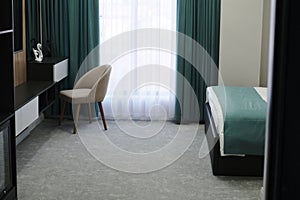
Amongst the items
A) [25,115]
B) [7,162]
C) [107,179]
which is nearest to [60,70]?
[25,115]

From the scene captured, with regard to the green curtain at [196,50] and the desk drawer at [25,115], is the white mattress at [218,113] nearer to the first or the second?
the green curtain at [196,50]

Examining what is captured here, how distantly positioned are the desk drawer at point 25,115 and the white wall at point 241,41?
7.73 feet

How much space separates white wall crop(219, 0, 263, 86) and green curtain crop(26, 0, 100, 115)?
65.4 inches

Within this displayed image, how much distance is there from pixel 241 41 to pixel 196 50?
2.03ft

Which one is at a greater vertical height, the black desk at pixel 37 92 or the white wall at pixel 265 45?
the white wall at pixel 265 45

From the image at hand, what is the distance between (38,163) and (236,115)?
6.23 feet

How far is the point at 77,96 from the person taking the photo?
5.28 m

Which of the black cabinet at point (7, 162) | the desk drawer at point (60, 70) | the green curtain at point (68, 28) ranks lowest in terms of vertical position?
the black cabinet at point (7, 162)

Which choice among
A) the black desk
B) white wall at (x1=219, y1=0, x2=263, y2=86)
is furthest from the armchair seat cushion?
white wall at (x1=219, y1=0, x2=263, y2=86)

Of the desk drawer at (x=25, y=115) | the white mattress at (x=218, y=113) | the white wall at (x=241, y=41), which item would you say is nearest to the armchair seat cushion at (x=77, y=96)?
the desk drawer at (x=25, y=115)

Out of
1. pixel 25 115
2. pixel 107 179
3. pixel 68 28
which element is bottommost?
pixel 107 179

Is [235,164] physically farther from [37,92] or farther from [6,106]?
[37,92]

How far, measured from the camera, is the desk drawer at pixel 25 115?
405cm

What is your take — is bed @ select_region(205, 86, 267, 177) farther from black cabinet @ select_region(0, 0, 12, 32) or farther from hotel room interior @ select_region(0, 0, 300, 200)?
black cabinet @ select_region(0, 0, 12, 32)
